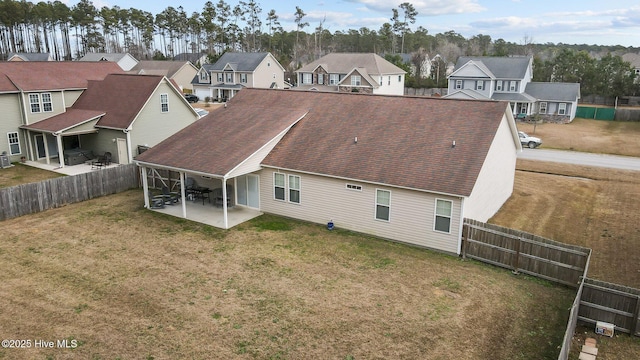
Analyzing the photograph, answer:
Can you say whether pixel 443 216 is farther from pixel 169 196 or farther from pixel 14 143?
pixel 14 143

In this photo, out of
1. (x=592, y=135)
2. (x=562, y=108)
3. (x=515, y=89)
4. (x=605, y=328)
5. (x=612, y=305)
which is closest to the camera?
(x=605, y=328)

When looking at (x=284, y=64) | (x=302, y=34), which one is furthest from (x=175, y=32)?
(x=284, y=64)

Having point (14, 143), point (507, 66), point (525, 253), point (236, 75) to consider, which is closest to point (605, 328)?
point (525, 253)

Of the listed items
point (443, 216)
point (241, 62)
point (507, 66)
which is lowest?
point (443, 216)

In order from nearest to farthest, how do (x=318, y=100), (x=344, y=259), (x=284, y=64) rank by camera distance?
(x=344, y=259) < (x=318, y=100) < (x=284, y=64)

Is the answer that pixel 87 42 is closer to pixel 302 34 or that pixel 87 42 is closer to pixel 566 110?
pixel 302 34

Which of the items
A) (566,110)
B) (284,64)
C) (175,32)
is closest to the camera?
(566,110)

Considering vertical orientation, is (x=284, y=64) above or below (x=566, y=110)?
above
